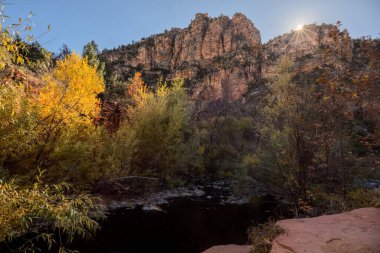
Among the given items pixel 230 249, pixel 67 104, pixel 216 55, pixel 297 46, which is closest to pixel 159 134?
pixel 67 104

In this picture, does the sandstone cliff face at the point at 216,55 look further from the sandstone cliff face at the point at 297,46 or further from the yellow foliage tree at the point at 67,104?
the yellow foliage tree at the point at 67,104

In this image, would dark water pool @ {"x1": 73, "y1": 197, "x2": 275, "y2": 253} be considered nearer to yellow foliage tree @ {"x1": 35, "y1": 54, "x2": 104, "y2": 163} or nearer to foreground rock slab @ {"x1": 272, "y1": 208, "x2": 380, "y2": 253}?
foreground rock slab @ {"x1": 272, "y1": 208, "x2": 380, "y2": 253}

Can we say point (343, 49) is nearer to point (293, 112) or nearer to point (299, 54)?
point (293, 112)

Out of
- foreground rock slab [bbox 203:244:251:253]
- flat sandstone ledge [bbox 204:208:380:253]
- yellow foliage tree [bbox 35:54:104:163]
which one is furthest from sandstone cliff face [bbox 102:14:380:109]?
flat sandstone ledge [bbox 204:208:380:253]

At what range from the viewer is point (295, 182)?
14.1m

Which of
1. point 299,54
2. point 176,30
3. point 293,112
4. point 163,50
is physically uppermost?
point 176,30

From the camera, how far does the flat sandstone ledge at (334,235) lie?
198 inches

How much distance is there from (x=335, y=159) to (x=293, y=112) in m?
3.41

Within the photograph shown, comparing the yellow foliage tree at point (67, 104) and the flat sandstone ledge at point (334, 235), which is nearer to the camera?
the flat sandstone ledge at point (334, 235)

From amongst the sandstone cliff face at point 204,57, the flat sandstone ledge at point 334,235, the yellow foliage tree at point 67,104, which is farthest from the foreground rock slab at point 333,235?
the sandstone cliff face at point 204,57

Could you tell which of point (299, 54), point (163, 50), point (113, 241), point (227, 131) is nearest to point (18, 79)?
point (113, 241)

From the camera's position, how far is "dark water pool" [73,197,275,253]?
10.0 metres

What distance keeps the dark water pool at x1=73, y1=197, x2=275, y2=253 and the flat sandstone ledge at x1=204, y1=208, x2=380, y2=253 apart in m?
4.60

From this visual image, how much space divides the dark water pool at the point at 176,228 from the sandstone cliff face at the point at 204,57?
63.8m
